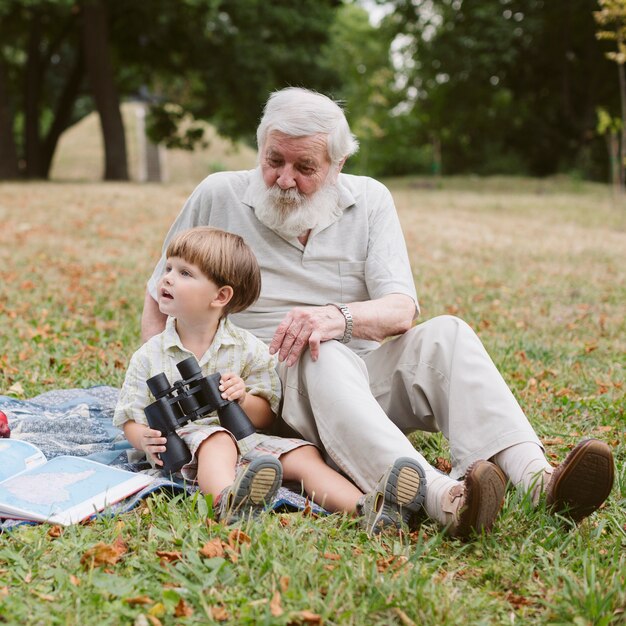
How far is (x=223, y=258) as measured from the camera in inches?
124

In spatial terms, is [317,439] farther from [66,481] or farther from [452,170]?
[452,170]

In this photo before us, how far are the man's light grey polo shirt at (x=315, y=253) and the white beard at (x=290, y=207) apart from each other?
0.06 meters

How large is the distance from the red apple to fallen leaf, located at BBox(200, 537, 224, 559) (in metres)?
1.44

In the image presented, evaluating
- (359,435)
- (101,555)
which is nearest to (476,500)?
(359,435)

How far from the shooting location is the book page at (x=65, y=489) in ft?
8.96

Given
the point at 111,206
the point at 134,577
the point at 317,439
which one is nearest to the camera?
the point at 134,577

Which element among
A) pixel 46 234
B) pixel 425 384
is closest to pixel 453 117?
pixel 46 234

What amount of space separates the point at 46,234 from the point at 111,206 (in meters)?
2.80

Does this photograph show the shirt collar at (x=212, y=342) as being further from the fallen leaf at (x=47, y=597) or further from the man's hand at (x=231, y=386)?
the fallen leaf at (x=47, y=597)

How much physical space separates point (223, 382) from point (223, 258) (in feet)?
1.57

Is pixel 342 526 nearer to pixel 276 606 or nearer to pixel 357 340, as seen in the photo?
pixel 276 606

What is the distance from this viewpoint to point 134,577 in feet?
7.61

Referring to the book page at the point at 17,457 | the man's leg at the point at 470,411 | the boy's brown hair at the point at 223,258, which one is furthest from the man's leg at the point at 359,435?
the book page at the point at 17,457

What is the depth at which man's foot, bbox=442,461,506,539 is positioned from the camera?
2.52 metres
